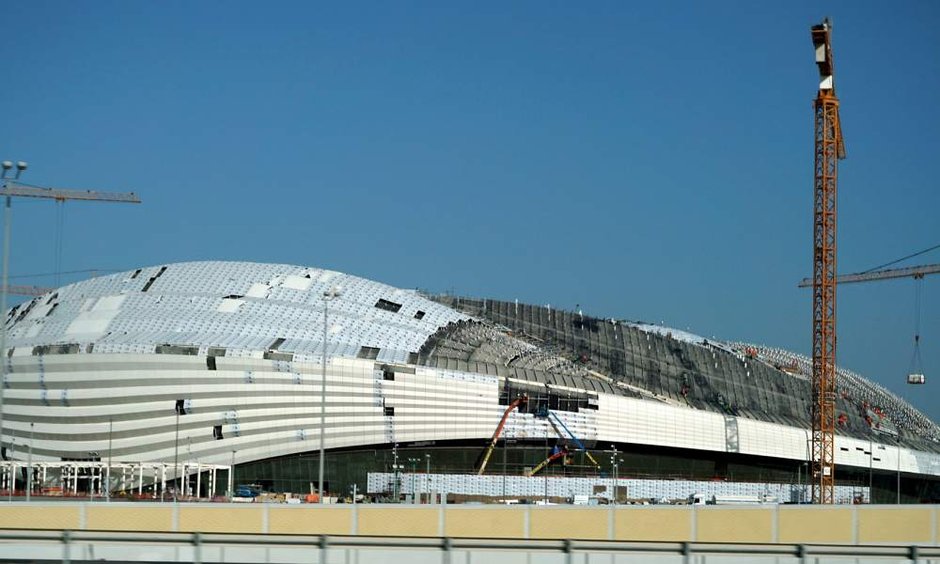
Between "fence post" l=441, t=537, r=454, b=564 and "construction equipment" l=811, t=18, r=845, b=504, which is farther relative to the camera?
"construction equipment" l=811, t=18, r=845, b=504

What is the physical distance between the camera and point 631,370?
140625mm

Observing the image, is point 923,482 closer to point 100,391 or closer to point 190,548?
point 100,391

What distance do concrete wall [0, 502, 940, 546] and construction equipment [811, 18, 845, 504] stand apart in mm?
77877

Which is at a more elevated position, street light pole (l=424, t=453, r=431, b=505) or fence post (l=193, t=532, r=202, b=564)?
fence post (l=193, t=532, r=202, b=564)

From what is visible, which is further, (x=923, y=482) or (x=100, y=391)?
(x=923, y=482)

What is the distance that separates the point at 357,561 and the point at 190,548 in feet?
13.5

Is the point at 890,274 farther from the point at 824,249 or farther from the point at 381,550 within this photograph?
the point at 381,550

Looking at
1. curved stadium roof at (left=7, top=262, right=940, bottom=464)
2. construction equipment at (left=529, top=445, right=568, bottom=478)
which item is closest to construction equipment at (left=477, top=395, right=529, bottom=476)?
curved stadium roof at (left=7, top=262, right=940, bottom=464)

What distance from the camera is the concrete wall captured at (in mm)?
44438

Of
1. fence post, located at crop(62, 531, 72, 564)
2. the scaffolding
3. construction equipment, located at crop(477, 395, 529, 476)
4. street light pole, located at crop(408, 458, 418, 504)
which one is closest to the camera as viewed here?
fence post, located at crop(62, 531, 72, 564)

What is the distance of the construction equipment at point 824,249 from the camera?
12138 cm

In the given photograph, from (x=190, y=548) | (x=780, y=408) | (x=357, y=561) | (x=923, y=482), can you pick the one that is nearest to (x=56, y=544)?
(x=190, y=548)

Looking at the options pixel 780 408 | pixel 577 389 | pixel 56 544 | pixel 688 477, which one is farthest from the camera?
pixel 780 408

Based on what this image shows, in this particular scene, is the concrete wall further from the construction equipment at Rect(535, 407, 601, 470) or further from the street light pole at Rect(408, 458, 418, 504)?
the construction equipment at Rect(535, 407, 601, 470)
